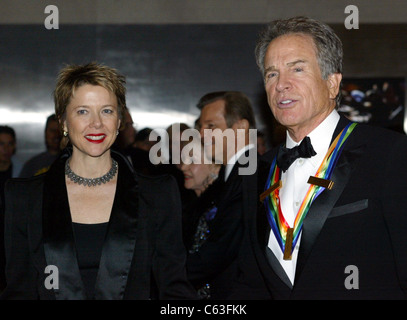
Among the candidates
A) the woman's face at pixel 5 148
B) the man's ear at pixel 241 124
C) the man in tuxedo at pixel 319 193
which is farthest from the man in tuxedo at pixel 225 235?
the woman's face at pixel 5 148

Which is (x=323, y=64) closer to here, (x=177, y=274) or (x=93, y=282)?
(x=177, y=274)

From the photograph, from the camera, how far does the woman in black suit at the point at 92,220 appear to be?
7.29ft

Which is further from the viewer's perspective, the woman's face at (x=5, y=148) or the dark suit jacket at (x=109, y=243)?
the woman's face at (x=5, y=148)

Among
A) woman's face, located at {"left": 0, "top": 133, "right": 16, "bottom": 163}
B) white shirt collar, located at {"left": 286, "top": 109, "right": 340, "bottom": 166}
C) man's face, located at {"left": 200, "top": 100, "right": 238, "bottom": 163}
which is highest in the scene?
woman's face, located at {"left": 0, "top": 133, "right": 16, "bottom": 163}

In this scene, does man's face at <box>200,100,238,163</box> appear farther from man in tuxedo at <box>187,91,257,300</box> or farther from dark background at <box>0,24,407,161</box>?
dark background at <box>0,24,407,161</box>

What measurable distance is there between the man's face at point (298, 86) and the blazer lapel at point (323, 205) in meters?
0.26

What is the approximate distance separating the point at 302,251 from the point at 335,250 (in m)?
0.12

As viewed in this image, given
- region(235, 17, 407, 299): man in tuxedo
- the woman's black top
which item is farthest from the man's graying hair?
the woman's black top

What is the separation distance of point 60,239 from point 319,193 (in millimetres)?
1072

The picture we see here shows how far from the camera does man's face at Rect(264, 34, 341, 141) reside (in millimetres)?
2207

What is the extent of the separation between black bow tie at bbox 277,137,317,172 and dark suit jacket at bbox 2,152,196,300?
0.49 m

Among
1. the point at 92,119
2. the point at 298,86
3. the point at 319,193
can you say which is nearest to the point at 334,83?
the point at 298,86

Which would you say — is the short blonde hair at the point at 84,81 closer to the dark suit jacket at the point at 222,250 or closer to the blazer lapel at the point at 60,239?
the blazer lapel at the point at 60,239

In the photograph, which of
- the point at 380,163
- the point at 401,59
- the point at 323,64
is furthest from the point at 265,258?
the point at 401,59
